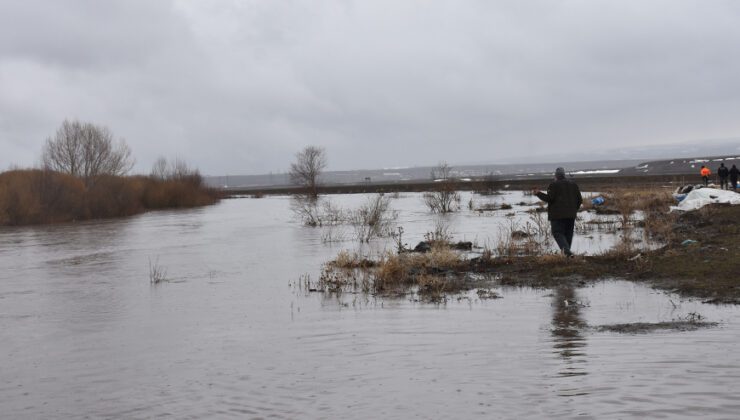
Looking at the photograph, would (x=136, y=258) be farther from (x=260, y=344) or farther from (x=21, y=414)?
(x=21, y=414)

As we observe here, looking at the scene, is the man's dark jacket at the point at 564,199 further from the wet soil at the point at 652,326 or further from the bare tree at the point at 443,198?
the bare tree at the point at 443,198

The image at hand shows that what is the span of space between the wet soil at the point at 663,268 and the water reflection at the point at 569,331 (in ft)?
4.40

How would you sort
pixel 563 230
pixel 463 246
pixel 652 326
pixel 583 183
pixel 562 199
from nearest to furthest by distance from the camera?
pixel 652 326
pixel 562 199
pixel 563 230
pixel 463 246
pixel 583 183

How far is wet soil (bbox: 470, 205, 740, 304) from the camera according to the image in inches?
440

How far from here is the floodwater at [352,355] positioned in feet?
20.9

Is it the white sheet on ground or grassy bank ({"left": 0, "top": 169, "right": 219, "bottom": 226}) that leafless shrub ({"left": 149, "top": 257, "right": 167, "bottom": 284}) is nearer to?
the white sheet on ground

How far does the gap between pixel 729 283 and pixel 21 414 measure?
1032cm

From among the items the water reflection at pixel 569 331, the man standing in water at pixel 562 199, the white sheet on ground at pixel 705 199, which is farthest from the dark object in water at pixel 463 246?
the white sheet on ground at pixel 705 199

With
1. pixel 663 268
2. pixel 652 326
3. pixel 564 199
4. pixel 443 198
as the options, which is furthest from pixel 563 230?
pixel 443 198

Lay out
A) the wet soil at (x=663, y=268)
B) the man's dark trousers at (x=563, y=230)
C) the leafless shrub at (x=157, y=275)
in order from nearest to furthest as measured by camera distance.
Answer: the wet soil at (x=663, y=268), the man's dark trousers at (x=563, y=230), the leafless shrub at (x=157, y=275)

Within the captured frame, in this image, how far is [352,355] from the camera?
838cm

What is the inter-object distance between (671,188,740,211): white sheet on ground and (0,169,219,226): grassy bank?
3979 cm

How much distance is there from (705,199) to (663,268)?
594 inches

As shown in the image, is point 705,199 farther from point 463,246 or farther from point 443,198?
point 443,198
